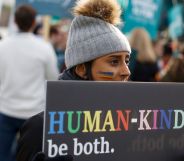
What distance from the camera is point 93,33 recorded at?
6.82 feet

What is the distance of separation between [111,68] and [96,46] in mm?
109

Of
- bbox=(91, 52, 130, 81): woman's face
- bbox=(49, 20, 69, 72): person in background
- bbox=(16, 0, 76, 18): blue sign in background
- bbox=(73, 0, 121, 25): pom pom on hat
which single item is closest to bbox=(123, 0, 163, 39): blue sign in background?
bbox=(16, 0, 76, 18): blue sign in background

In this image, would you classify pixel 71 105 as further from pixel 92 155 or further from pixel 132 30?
pixel 132 30

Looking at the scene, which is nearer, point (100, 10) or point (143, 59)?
point (100, 10)

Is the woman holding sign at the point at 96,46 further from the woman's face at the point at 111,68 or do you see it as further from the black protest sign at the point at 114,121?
the black protest sign at the point at 114,121

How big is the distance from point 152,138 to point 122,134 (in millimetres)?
117

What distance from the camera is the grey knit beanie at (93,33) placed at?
206 cm

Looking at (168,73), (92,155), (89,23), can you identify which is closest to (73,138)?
(92,155)

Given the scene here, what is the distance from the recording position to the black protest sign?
5.38 ft

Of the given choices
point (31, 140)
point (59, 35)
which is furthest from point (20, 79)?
point (59, 35)

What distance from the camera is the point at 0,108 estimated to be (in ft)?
14.5

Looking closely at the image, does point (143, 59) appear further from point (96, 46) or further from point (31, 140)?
point (31, 140)

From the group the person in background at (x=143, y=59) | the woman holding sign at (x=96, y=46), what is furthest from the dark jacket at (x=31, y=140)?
the person in background at (x=143, y=59)

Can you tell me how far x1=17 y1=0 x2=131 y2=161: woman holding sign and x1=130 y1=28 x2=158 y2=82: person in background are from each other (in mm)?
3905
